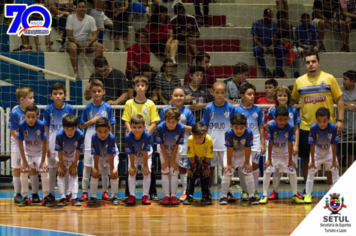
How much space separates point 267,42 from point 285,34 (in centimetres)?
54

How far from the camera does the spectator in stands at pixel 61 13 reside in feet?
28.0

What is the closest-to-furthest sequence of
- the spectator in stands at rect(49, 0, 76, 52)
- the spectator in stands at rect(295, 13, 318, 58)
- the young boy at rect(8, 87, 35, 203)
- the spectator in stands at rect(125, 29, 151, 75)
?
the young boy at rect(8, 87, 35, 203), the spectator in stands at rect(125, 29, 151, 75), the spectator in stands at rect(49, 0, 76, 52), the spectator in stands at rect(295, 13, 318, 58)

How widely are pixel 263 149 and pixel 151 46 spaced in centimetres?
379

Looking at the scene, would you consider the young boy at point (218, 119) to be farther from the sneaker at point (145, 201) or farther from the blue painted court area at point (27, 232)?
the blue painted court area at point (27, 232)

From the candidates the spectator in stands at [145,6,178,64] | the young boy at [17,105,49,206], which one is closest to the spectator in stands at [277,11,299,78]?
the spectator in stands at [145,6,178,64]

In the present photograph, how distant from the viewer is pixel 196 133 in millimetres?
5094

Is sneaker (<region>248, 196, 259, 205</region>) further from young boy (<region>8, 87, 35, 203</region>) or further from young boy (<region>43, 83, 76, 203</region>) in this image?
young boy (<region>8, 87, 35, 203</region>)

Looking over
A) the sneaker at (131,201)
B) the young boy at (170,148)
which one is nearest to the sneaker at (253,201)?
→ the young boy at (170,148)

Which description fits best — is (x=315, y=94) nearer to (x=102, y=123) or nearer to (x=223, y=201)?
(x=223, y=201)

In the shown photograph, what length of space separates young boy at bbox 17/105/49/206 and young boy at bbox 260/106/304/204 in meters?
2.78

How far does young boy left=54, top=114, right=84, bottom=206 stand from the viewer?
515 centimetres

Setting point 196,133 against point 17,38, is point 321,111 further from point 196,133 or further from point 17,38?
point 17,38

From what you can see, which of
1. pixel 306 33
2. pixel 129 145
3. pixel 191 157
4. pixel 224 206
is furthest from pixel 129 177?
pixel 306 33

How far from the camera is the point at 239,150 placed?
5297mm
